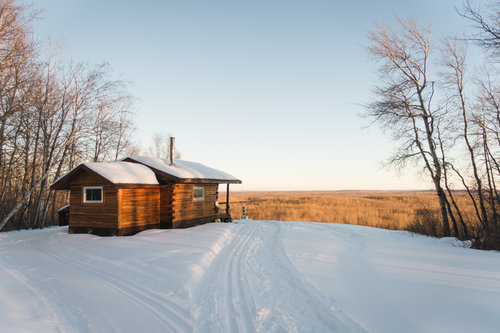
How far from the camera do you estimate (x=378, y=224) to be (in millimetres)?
17078

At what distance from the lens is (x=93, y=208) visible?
37.8ft

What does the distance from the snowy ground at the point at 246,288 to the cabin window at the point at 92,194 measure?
9.92ft

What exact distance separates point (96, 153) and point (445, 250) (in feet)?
75.7

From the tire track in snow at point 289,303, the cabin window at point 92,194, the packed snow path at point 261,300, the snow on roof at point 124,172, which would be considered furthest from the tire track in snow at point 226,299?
the cabin window at point 92,194

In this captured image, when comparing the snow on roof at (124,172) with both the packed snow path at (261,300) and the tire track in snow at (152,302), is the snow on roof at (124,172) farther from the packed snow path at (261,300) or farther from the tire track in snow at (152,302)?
the packed snow path at (261,300)

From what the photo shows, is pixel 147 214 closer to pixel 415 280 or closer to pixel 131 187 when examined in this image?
pixel 131 187

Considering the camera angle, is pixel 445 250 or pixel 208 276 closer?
pixel 208 276

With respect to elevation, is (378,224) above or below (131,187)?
below

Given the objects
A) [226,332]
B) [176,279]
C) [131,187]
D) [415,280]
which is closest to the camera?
[226,332]

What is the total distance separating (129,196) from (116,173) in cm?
126

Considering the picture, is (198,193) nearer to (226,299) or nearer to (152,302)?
(152,302)

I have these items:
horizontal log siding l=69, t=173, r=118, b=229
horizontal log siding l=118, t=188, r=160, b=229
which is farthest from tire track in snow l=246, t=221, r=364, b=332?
horizontal log siding l=69, t=173, r=118, b=229

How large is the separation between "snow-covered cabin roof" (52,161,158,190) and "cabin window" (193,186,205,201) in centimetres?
255

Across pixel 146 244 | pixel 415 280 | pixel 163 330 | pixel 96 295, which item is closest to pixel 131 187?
pixel 146 244
